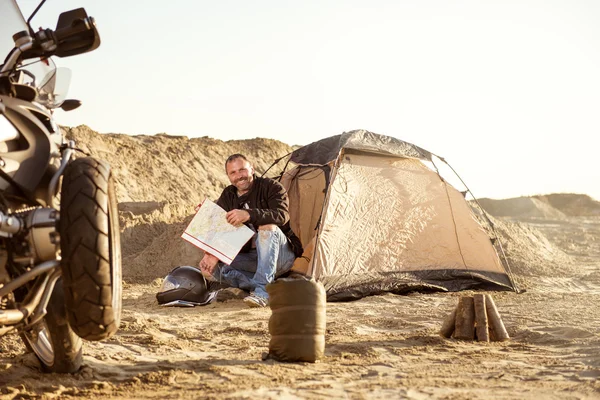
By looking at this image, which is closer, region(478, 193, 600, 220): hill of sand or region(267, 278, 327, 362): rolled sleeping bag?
region(267, 278, 327, 362): rolled sleeping bag

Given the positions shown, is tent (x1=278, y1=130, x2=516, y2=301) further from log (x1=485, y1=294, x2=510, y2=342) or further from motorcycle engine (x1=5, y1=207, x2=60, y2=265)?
motorcycle engine (x1=5, y1=207, x2=60, y2=265)

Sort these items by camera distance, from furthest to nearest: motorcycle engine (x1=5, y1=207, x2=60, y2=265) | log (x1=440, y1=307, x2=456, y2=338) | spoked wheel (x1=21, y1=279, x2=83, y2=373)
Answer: log (x1=440, y1=307, x2=456, y2=338) < spoked wheel (x1=21, y1=279, x2=83, y2=373) < motorcycle engine (x1=5, y1=207, x2=60, y2=265)

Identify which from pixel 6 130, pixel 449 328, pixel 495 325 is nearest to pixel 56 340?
pixel 6 130

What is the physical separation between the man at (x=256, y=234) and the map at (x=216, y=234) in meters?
0.11

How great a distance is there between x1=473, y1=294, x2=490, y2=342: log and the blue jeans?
7.56ft

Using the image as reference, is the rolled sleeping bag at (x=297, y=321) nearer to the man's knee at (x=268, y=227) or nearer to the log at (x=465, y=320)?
the log at (x=465, y=320)

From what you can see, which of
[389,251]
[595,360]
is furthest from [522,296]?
[595,360]

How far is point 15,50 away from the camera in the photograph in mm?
3195

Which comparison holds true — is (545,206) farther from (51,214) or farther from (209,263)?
(51,214)

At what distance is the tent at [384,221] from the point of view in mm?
8180

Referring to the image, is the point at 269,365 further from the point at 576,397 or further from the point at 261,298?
the point at 261,298

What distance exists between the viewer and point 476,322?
519cm

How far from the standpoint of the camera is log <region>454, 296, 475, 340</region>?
5.19 m

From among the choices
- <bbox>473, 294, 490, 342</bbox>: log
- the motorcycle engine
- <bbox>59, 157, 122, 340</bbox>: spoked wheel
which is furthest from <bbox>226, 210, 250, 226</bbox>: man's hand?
the motorcycle engine
